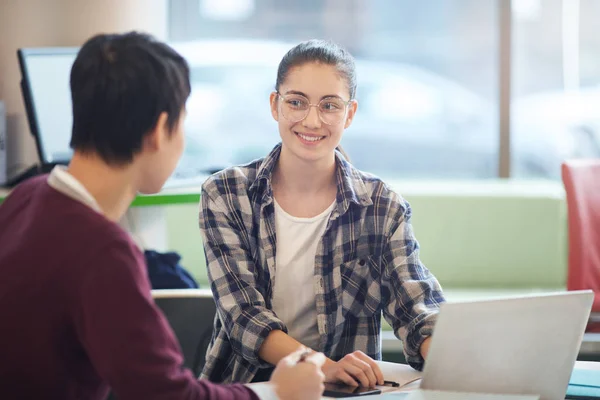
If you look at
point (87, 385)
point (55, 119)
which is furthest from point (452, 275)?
point (87, 385)

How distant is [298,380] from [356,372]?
0.27 m

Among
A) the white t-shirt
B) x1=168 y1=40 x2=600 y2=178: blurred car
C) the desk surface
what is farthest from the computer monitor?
x1=168 y1=40 x2=600 y2=178: blurred car

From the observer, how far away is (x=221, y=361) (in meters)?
1.89

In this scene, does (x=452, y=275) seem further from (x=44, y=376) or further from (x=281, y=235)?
(x=44, y=376)

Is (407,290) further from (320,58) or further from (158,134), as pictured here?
(158,134)

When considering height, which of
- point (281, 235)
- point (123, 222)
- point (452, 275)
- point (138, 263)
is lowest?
A: point (452, 275)

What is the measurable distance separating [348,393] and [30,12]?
2.31 metres

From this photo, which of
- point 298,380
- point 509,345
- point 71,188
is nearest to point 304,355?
point 298,380

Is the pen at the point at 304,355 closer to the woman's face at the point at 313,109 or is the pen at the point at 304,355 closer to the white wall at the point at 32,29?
the woman's face at the point at 313,109

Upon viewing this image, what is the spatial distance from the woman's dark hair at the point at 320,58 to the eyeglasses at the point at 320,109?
0.05 meters

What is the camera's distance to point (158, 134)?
4.09ft

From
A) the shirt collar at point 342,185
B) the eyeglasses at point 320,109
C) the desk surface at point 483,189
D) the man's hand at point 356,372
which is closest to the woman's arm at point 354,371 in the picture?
the man's hand at point 356,372

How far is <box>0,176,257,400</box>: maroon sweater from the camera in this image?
113 centimetres

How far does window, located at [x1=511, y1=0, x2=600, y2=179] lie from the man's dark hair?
4.16 meters
